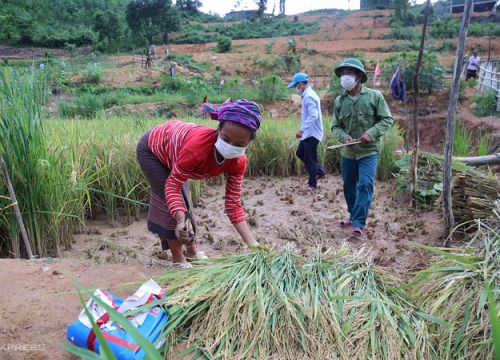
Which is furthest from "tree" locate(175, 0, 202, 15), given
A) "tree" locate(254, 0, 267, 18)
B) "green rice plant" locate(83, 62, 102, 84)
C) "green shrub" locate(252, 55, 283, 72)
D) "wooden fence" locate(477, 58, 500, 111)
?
"wooden fence" locate(477, 58, 500, 111)

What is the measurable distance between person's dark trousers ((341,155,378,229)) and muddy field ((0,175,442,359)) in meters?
0.25

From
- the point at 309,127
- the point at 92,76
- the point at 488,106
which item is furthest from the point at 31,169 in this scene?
the point at 92,76

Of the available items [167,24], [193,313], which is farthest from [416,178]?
[167,24]

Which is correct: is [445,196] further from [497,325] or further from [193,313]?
[497,325]

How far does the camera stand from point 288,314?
167cm

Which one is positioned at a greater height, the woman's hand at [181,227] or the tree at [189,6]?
the tree at [189,6]

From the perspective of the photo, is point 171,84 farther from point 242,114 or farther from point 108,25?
point 108,25

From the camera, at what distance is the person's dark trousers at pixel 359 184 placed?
3730mm

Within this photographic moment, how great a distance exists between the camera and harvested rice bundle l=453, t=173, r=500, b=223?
3271 mm

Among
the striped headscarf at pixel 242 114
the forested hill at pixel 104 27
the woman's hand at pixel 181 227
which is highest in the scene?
the forested hill at pixel 104 27

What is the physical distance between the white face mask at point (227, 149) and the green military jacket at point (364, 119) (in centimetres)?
183

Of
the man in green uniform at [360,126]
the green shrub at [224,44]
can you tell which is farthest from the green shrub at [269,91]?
the green shrub at [224,44]

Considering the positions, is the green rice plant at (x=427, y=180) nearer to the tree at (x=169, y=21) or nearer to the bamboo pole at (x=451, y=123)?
the bamboo pole at (x=451, y=123)

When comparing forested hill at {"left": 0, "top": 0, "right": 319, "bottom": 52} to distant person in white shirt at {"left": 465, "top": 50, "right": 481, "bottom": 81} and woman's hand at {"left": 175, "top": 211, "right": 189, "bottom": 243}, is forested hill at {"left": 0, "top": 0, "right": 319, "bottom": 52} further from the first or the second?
woman's hand at {"left": 175, "top": 211, "right": 189, "bottom": 243}
